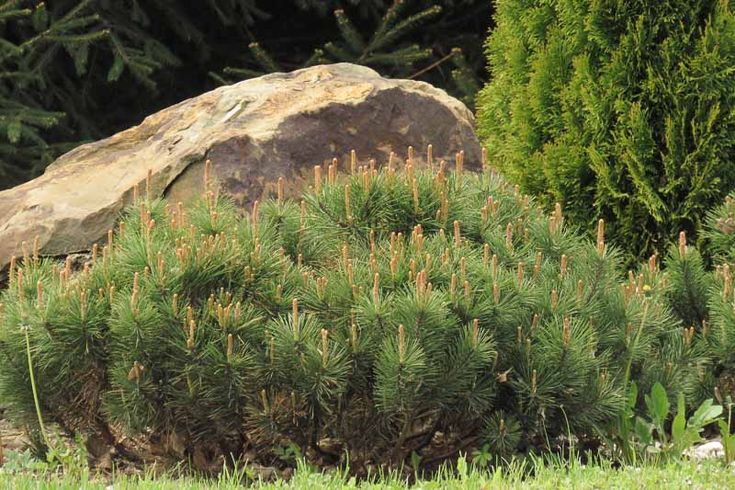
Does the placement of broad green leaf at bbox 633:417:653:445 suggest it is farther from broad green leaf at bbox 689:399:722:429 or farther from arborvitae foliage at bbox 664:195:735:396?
arborvitae foliage at bbox 664:195:735:396

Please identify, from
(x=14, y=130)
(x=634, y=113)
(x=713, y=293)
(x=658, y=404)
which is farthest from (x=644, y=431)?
(x=14, y=130)

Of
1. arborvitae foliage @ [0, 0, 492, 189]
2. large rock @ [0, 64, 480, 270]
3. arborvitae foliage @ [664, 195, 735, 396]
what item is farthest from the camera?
arborvitae foliage @ [0, 0, 492, 189]

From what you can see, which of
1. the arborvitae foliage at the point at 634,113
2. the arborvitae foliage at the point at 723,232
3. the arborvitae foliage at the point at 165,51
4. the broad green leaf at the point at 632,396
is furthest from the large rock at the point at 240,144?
the arborvitae foliage at the point at 165,51

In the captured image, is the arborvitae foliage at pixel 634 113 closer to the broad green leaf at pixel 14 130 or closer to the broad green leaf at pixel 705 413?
the broad green leaf at pixel 705 413

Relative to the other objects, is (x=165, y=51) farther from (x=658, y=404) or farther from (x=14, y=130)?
(x=658, y=404)

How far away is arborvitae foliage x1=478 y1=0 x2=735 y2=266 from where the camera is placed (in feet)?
19.4

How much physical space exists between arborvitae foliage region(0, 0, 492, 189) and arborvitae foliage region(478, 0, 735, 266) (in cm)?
350

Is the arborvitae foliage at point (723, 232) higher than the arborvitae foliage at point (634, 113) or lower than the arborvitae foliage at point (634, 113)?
lower

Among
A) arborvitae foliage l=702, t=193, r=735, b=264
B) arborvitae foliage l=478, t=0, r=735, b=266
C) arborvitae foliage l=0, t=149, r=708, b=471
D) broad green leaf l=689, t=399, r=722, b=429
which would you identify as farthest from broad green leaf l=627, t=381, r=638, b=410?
arborvitae foliage l=478, t=0, r=735, b=266

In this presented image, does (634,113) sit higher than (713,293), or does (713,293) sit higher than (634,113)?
(634,113)

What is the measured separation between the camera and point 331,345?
429cm

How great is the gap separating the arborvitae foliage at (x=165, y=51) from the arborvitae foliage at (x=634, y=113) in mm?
3498

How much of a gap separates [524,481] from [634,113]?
8.63 ft

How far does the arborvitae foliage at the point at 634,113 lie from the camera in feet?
19.4
